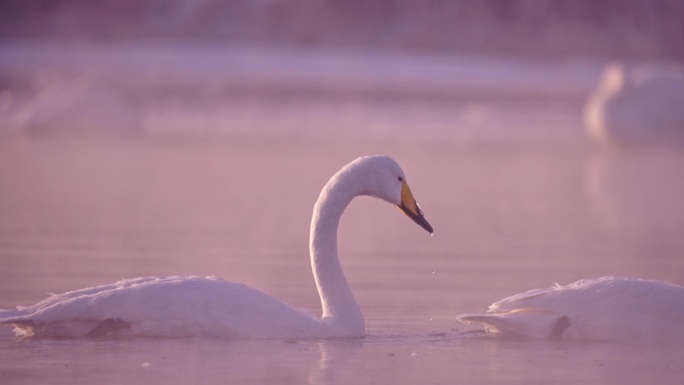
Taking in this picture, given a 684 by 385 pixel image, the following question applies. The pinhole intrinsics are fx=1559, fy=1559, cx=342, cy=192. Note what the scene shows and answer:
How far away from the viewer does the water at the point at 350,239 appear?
7.06 meters

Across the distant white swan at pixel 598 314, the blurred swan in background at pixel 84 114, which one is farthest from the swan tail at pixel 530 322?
the blurred swan in background at pixel 84 114

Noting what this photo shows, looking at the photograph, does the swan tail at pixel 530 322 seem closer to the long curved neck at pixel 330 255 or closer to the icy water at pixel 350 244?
the icy water at pixel 350 244

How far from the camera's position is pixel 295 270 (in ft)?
33.4

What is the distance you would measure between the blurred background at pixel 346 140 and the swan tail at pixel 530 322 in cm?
48

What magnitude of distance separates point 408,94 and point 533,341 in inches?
1041

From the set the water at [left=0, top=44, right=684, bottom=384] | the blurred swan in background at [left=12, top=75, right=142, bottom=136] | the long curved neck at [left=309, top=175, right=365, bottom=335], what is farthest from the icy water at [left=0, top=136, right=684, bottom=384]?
the blurred swan in background at [left=12, top=75, right=142, bottom=136]

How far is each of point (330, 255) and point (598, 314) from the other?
1.40 m

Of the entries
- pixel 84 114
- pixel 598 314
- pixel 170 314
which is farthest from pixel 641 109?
pixel 170 314

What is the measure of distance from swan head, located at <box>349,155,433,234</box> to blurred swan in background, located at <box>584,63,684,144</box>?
1838 centimetres

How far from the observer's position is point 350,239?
12172mm

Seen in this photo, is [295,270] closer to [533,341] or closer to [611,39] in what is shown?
[533,341]

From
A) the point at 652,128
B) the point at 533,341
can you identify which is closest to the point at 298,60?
the point at 652,128

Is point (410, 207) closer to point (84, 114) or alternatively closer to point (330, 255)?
point (330, 255)

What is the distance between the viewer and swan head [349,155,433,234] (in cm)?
803
